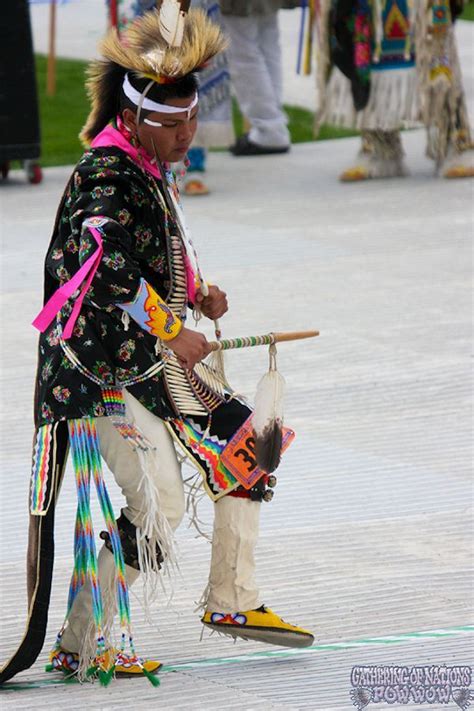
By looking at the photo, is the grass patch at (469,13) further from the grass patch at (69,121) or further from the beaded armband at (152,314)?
the beaded armband at (152,314)

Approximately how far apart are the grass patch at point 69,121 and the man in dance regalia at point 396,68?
199 centimetres

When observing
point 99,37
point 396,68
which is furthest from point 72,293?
point 99,37

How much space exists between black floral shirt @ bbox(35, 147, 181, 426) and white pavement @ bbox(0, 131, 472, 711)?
686 mm

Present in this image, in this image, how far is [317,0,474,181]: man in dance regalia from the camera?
884 centimetres

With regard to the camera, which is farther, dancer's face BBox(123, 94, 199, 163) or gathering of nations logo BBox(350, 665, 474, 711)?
dancer's face BBox(123, 94, 199, 163)

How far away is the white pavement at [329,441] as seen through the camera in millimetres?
3594

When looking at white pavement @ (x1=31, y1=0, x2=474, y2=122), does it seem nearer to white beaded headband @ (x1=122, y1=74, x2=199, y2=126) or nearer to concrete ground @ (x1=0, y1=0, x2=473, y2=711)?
concrete ground @ (x1=0, y1=0, x2=473, y2=711)

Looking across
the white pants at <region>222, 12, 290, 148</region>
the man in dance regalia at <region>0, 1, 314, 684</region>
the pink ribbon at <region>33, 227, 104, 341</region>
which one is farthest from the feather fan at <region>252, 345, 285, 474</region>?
the white pants at <region>222, 12, 290, 148</region>

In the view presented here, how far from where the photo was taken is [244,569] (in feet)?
11.6

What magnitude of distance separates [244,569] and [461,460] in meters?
1.66

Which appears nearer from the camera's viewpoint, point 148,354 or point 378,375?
point 148,354

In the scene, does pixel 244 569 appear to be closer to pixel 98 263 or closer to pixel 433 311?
pixel 98 263

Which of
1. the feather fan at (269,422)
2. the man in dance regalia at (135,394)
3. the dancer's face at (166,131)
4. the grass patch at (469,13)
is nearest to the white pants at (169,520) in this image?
the man in dance regalia at (135,394)

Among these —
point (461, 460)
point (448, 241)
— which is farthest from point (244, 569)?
point (448, 241)
